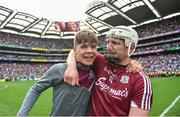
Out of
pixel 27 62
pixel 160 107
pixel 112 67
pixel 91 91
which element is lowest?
pixel 27 62

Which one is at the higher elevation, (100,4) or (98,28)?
(100,4)

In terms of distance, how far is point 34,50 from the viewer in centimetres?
7700

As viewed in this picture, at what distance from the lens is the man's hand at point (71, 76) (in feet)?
10.2

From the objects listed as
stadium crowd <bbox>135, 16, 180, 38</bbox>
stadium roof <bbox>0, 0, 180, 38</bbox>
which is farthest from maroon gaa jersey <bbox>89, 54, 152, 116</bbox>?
stadium crowd <bbox>135, 16, 180, 38</bbox>

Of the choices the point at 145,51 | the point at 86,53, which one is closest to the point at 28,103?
the point at 86,53

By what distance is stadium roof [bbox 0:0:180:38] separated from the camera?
44812mm

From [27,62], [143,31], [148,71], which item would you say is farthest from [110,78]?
[27,62]

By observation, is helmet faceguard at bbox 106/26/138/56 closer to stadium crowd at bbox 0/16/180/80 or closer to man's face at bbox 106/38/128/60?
man's face at bbox 106/38/128/60

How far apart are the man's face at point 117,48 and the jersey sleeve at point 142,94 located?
0.38m

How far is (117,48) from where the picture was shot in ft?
11.0

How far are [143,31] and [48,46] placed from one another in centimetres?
2719

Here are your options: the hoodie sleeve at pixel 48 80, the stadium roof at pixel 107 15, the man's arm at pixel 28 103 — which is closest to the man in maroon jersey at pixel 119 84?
the hoodie sleeve at pixel 48 80

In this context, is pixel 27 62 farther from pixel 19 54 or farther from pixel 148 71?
pixel 148 71

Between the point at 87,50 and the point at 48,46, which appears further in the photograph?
the point at 48,46
